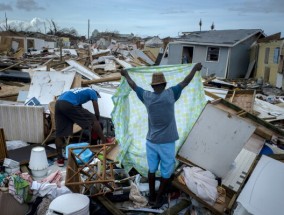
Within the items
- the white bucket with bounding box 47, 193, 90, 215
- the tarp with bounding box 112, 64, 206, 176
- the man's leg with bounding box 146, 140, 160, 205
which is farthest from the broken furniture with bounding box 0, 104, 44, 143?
the man's leg with bounding box 146, 140, 160, 205

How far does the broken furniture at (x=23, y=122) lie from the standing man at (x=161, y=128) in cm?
273

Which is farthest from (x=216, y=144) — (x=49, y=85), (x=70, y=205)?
(x=49, y=85)

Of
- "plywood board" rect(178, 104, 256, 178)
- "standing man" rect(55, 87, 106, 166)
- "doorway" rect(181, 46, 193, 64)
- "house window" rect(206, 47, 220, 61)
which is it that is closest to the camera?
"plywood board" rect(178, 104, 256, 178)

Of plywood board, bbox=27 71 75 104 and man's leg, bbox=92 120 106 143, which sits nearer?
man's leg, bbox=92 120 106 143

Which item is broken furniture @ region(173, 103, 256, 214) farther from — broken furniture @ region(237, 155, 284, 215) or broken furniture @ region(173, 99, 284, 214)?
broken furniture @ region(237, 155, 284, 215)

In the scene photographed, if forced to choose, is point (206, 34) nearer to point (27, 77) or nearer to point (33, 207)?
point (27, 77)

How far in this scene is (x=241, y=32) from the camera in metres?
20.5

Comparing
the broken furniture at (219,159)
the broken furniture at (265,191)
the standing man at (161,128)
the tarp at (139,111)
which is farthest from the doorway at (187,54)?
the broken furniture at (265,191)

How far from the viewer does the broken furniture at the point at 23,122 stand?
5.41 metres

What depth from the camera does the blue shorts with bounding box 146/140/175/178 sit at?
3.43m

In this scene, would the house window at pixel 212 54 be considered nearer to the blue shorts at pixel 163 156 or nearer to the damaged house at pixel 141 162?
the damaged house at pixel 141 162

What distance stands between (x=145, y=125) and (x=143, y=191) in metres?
0.98

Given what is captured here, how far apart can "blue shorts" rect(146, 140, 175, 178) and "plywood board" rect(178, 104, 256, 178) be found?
452mm

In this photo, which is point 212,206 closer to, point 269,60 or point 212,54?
point 269,60
